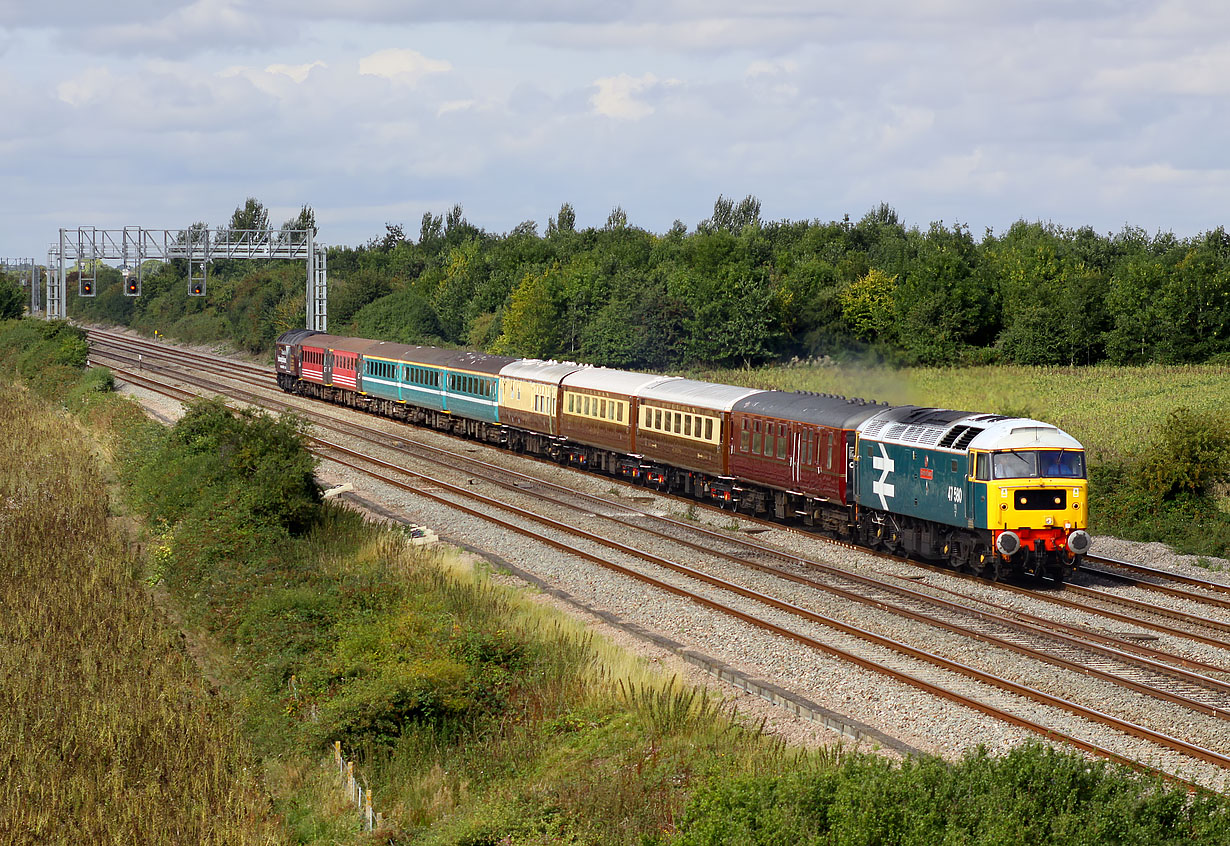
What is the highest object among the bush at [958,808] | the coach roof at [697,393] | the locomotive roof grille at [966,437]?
the coach roof at [697,393]

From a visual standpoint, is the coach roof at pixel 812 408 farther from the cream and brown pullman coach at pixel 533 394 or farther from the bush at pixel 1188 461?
the cream and brown pullman coach at pixel 533 394

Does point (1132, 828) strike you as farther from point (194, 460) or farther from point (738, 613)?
point (194, 460)

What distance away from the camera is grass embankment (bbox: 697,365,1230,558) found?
28.8 m

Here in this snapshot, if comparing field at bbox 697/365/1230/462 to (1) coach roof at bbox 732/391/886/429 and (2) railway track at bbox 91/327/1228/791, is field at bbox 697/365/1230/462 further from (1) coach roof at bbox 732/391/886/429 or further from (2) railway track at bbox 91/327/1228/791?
(2) railway track at bbox 91/327/1228/791

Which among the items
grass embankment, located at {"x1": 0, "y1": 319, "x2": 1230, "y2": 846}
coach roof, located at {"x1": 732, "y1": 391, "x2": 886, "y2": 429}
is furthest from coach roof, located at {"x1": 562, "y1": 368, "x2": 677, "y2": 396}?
grass embankment, located at {"x1": 0, "y1": 319, "x2": 1230, "y2": 846}

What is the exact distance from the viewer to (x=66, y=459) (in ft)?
123

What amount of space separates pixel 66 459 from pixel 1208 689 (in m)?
32.8

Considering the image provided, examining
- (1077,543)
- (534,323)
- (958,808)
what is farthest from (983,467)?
(534,323)

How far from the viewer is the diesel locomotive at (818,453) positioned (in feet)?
74.2

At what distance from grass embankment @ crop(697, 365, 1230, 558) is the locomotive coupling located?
7.14m

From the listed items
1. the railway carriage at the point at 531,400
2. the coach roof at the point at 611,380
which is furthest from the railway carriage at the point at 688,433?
the railway carriage at the point at 531,400

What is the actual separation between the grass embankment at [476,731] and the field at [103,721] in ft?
0.39

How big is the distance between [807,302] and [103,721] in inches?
2582

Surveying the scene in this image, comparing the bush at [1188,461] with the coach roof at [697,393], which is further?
the coach roof at [697,393]
